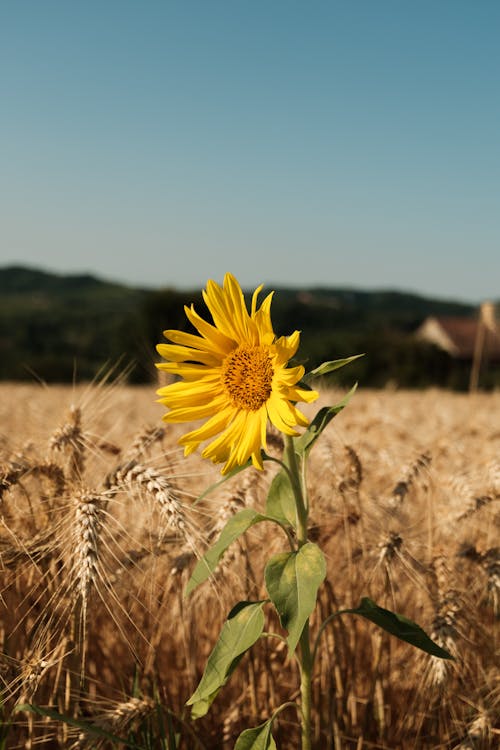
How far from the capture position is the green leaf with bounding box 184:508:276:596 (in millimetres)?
1794

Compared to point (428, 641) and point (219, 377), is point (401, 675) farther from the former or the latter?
point (219, 377)

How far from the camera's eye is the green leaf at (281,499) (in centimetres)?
201

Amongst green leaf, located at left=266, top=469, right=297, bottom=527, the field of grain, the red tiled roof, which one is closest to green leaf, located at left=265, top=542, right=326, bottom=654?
green leaf, located at left=266, top=469, right=297, bottom=527

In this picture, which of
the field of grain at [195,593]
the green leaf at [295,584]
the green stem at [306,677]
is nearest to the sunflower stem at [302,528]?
the green stem at [306,677]

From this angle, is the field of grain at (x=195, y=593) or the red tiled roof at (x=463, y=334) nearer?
the field of grain at (x=195, y=593)

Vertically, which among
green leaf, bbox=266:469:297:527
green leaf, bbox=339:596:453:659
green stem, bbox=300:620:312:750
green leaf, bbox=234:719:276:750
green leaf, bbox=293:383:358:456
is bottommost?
green leaf, bbox=234:719:276:750

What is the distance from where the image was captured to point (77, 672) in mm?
2260

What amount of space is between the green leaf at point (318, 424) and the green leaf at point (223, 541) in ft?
0.72

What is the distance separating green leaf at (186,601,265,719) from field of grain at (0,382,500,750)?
0.21 m

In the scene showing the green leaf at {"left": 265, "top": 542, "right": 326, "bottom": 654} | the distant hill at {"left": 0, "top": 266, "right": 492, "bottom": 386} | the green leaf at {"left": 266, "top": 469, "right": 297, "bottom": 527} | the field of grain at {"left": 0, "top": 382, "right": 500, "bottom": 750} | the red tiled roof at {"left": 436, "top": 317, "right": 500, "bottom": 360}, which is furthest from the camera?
the red tiled roof at {"left": 436, "top": 317, "right": 500, "bottom": 360}

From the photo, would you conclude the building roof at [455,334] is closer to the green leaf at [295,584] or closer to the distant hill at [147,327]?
the distant hill at [147,327]

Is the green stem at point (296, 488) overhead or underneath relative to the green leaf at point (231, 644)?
overhead

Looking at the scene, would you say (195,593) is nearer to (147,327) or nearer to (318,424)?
(318,424)

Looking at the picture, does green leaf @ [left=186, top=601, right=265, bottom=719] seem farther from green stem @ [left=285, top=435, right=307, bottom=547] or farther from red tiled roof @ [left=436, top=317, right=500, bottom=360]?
red tiled roof @ [left=436, top=317, right=500, bottom=360]
